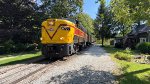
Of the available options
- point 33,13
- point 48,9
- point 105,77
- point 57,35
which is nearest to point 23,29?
point 33,13

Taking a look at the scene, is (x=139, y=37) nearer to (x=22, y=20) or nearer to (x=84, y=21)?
(x=22, y=20)

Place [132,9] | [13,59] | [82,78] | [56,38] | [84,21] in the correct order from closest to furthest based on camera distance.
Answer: [82,78], [132,9], [56,38], [13,59], [84,21]

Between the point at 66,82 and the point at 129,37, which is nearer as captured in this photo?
the point at 66,82

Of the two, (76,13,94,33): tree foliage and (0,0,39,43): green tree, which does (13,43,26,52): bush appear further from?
(76,13,94,33): tree foliage

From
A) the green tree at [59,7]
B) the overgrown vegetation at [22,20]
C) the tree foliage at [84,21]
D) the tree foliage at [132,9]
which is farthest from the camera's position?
the tree foliage at [84,21]

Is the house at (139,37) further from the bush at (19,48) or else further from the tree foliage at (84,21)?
the bush at (19,48)

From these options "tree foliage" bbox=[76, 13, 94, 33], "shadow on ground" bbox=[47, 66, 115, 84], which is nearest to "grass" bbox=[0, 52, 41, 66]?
"shadow on ground" bbox=[47, 66, 115, 84]

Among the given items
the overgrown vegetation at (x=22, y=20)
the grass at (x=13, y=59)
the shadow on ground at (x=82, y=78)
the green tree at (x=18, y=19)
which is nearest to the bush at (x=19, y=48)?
the overgrown vegetation at (x=22, y=20)

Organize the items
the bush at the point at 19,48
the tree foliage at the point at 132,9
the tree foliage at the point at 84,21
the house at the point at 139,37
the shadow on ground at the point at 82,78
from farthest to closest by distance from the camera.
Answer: the tree foliage at the point at 84,21
the house at the point at 139,37
the bush at the point at 19,48
the tree foliage at the point at 132,9
the shadow on ground at the point at 82,78

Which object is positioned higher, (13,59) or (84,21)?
(84,21)

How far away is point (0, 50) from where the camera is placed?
3297 cm

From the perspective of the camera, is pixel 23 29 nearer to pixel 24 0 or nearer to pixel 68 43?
pixel 24 0

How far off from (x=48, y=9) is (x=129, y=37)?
21.1 meters

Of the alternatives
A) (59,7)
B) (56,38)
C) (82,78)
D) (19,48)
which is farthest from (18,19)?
(82,78)
